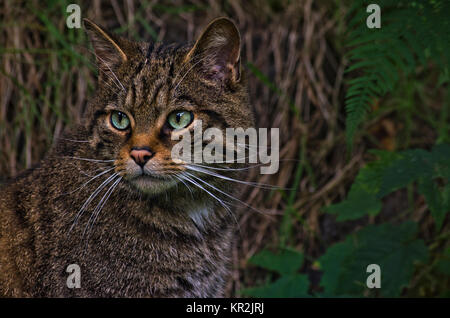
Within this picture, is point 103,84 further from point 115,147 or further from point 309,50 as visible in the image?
point 309,50

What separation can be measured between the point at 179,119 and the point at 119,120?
276mm

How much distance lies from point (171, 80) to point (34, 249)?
37.4 inches

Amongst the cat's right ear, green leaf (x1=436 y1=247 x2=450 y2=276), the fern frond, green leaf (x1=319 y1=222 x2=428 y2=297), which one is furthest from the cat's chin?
green leaf (x1=436 y1=247 x2=450 y2=276)

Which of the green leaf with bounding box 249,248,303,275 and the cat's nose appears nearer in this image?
the cat's nose

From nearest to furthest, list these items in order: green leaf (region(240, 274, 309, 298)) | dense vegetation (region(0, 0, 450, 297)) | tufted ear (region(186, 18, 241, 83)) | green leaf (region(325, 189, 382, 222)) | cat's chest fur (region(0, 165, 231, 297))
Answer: cat's chest fur (region(0, 165, 231, 297))
tufted ear (region(186, 18, 241, 83))
green leaf (region(240, 274, 309, 298))
green leaf (region(325, 189, 382, 222))
dense vegetation (region(0, 0, 450, 297))

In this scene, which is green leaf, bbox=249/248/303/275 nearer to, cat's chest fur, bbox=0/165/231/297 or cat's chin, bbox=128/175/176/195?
cat's chest fur, bbox=0/165/231/297

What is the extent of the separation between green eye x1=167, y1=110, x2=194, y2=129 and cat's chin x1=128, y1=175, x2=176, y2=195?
241 mm

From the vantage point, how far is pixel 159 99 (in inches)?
91.7

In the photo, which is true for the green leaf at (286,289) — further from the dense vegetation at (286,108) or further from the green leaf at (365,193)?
the green leaf at (365,193)

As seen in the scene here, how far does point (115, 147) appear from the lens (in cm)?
235

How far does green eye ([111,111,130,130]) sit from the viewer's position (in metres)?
2.37

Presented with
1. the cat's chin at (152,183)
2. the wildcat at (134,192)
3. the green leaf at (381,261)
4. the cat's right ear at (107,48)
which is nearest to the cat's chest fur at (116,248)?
the wildcat at (134,192)
